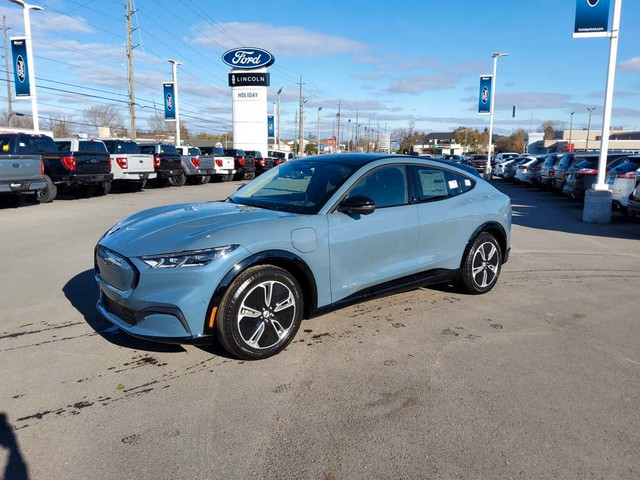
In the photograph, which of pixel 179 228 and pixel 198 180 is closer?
pixel 179 228

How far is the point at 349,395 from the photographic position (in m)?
3.47

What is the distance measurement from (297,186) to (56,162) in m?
12.8

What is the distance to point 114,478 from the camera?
2584 millimetres

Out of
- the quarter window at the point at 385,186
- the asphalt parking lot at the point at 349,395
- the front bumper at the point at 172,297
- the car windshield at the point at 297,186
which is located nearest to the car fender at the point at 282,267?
the front bumper at the point at 172,297

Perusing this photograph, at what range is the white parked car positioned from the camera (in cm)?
1198

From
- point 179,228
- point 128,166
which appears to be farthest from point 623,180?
point 128,166

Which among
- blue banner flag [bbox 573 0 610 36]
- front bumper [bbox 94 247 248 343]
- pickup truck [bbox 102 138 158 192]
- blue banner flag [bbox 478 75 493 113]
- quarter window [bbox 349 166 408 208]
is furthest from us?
blue banner flag [bbox 478 75 493 113]

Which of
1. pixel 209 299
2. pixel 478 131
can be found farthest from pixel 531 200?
pixel 478 131

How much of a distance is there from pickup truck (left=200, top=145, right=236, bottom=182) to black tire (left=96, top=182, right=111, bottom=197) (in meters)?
8.07

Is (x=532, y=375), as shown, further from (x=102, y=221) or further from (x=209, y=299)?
(x=102, y=221)

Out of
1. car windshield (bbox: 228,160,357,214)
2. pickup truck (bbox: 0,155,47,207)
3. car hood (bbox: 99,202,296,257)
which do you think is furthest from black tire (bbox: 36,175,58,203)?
car hood (bbox: 99,202,296,257)

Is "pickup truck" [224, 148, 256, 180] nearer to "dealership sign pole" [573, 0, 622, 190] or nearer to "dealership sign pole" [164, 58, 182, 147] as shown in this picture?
"dealership sign pole" [164, 58, 182, 147]

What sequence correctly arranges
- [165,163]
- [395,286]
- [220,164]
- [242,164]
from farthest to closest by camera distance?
1. [242,164]
2. [220,164]
3. [165,163]
4. [395,286]

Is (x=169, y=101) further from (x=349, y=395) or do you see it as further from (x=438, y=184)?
(x=349, y=395)
